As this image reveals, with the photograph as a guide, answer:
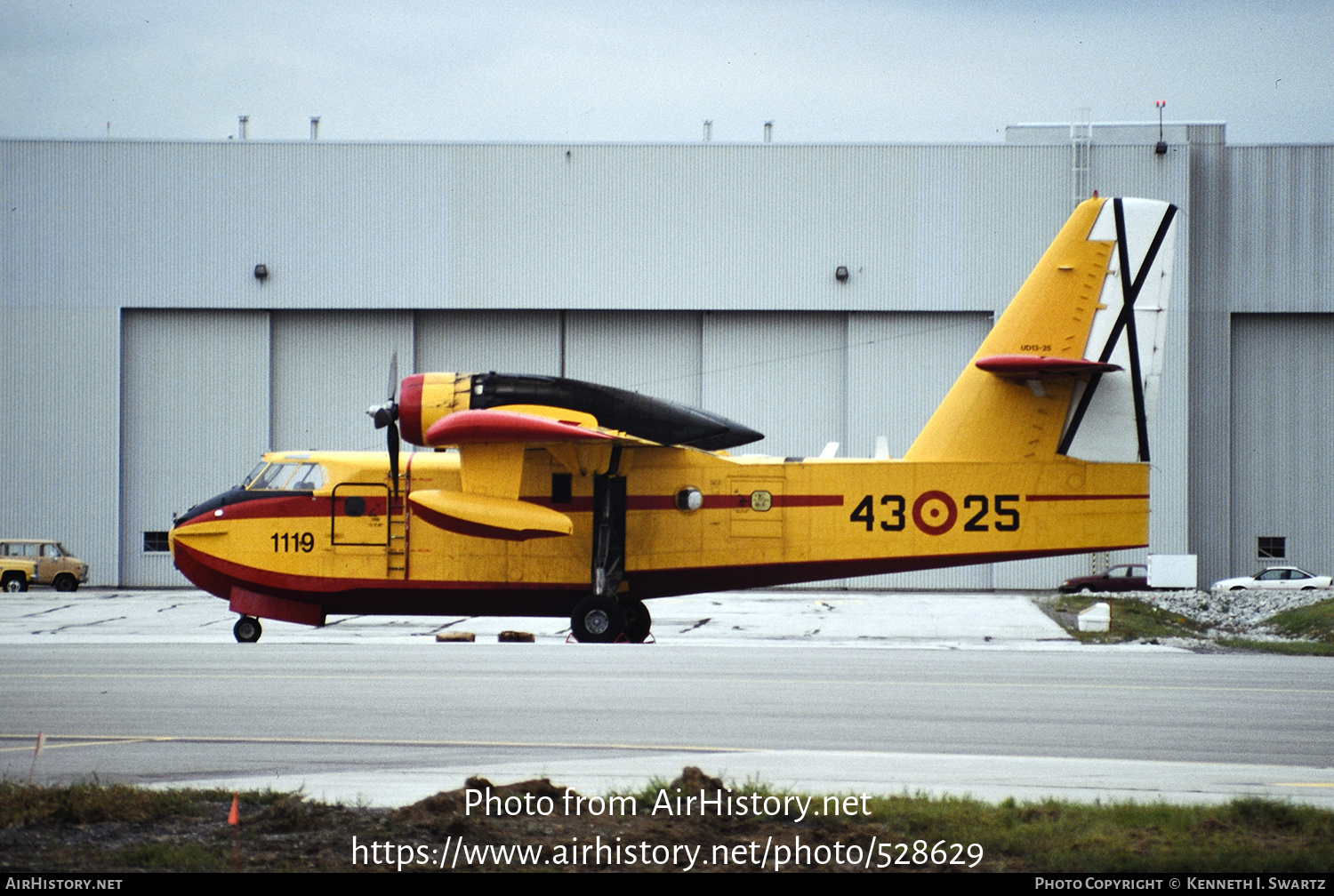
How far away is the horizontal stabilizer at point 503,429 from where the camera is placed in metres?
17.7

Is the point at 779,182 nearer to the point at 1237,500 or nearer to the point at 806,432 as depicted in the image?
the point at 806,432

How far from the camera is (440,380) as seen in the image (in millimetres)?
18891

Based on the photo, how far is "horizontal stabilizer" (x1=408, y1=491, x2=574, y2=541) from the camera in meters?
18.0

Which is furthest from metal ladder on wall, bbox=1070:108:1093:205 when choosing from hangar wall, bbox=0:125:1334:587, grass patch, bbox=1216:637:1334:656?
grass patch, bbox=1216:637:1334:656

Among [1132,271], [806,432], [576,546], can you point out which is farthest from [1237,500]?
[576,546]

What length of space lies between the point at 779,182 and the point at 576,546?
2223cm

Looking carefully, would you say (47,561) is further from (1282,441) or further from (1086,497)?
(1282,441)

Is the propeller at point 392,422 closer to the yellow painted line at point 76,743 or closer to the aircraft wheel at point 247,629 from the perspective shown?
the aircraft wheel at point 247,629

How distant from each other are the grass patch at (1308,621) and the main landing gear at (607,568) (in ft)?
42.9

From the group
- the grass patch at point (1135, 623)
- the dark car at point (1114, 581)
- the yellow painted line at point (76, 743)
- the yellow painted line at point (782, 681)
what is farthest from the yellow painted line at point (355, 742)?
the dark car at point (1114, 581)

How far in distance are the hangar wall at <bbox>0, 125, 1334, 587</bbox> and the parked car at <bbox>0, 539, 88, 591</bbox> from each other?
3.97 ft

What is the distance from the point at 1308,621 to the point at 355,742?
2035 cm

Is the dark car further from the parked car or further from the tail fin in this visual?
the parked car

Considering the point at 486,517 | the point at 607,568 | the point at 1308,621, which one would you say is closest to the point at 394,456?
the point at 486,517
